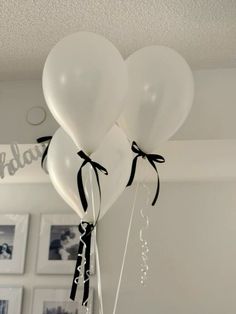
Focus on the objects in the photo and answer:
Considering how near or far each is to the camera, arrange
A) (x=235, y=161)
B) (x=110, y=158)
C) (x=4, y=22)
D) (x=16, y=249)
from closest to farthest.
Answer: (x=110, y=158), (x=4, y=22), (x=235, y=161), (x=16, y=249)

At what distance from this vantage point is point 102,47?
112cm

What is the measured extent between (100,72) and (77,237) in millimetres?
1445

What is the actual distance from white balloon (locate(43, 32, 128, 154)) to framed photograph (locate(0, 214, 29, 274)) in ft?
4.83

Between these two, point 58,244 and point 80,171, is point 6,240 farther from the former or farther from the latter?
point 80,171

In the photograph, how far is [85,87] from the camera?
1.06 meters

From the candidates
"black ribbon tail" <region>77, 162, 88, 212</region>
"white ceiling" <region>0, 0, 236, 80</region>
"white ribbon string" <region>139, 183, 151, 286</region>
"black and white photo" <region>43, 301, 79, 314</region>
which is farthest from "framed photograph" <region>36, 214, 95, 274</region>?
"black ribbon tail" <region>77, 162, 88, 212</region>

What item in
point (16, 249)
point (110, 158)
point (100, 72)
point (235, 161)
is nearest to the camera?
point (100, 72)

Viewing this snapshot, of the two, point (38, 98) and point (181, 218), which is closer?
point (38, 98)

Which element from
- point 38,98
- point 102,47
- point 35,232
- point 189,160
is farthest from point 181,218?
point 102,47

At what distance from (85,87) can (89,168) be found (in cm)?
26

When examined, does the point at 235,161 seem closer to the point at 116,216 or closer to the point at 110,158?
the point at 116,216

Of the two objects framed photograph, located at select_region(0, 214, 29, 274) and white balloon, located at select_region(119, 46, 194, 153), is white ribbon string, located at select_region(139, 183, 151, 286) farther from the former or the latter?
white balloon, located at select_region(119, 46, 194, 153)

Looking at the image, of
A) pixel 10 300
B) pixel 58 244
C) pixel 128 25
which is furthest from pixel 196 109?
pixel 10 300

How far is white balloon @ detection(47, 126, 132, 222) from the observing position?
121 centimetres
